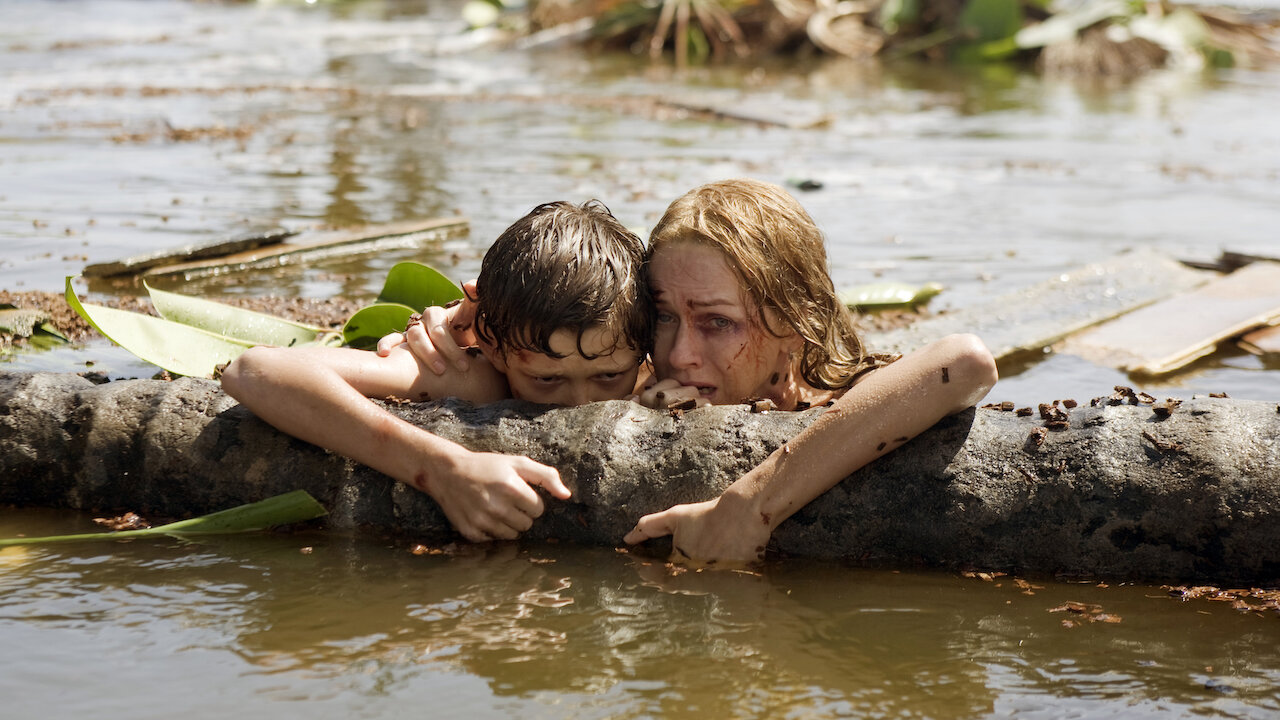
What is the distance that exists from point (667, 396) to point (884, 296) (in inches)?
111

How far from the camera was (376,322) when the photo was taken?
4.49m

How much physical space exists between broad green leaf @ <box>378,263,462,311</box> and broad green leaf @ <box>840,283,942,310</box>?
6.85 ft

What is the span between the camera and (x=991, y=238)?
301 inches

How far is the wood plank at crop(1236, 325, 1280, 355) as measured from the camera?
18.2 feet

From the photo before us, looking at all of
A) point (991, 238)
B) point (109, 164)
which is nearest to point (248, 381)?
point (991, 238)

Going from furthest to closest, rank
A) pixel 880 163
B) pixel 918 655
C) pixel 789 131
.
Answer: pixel 789 131 → pixel 880 163 → pixel 918 655

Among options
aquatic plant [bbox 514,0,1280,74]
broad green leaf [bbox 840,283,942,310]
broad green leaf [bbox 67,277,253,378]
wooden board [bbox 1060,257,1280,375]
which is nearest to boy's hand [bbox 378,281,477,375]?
broad green leaf [bbox 67,277,253,378]

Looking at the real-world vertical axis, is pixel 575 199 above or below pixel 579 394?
above

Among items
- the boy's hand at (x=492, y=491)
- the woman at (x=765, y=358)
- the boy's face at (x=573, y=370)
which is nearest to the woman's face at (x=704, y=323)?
the woman at (x=765, y=358)

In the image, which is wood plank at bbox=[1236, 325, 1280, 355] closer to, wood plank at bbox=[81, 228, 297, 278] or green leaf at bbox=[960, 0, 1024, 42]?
wood plank at bbox=[81, 228, 297, 278]

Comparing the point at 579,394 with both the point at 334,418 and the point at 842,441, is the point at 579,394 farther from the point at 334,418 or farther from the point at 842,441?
the point at 842,441

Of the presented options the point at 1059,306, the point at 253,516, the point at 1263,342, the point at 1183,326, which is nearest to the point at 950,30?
the point at 1059,306

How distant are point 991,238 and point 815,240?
409 centimetres

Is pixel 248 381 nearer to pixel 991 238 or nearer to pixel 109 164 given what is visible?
pixel 991 238
